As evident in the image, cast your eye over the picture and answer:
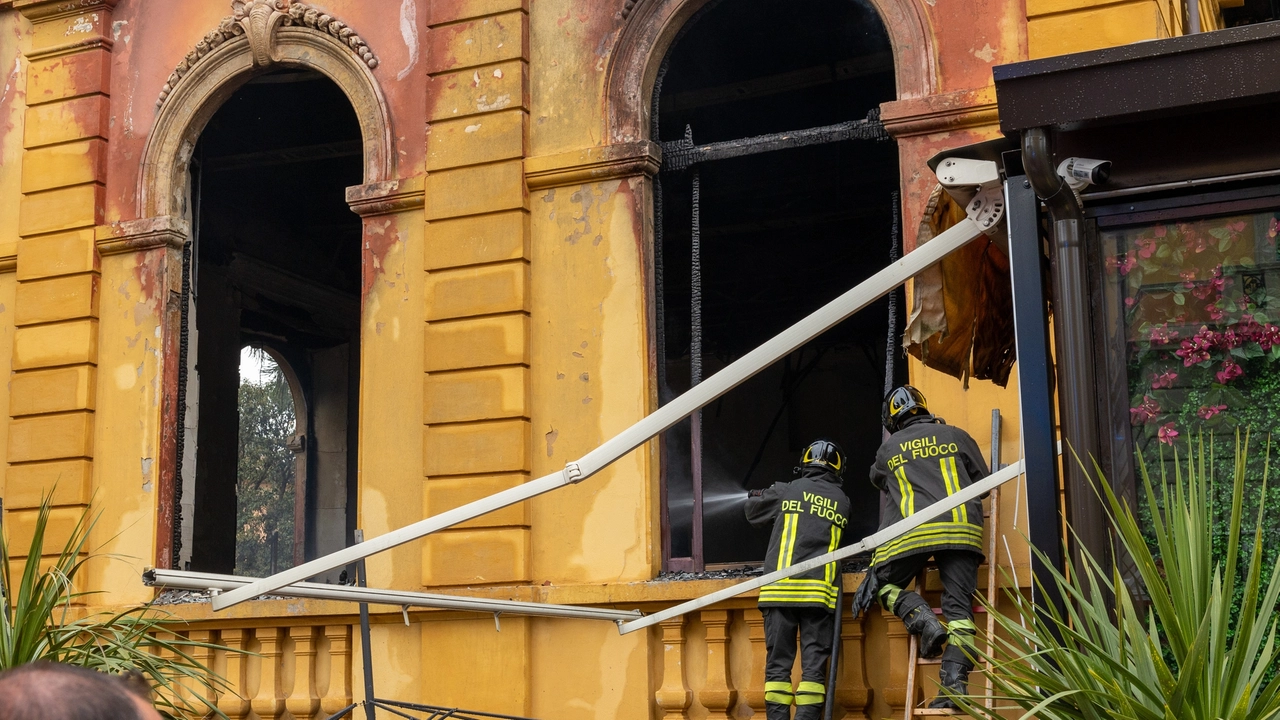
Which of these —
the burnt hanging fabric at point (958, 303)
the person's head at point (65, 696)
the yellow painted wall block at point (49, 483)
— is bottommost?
the person's head at point (65, 696)

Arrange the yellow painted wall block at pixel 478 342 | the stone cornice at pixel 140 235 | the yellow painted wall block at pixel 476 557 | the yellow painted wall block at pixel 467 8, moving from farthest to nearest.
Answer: the stone cornice at pixel 140 235, the yellow painted wall block at pixel 467 8, the yellow painted wall block at pixel 478 342, the yellow painted wall block at pixel 476 557

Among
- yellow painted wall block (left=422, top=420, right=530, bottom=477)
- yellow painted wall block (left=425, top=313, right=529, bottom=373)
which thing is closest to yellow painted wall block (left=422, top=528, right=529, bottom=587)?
yellow painted wall block (left=422, top=420, right=530, bottom=477)

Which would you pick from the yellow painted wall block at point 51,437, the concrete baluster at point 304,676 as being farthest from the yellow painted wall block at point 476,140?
the yellow painted wall block at point 51,437

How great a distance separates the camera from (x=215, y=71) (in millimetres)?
10711

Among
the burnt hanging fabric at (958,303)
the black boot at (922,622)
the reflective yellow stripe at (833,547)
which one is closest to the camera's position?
the burnt hanging fabric at (958,303)

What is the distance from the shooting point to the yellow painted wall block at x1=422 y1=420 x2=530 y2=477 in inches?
356

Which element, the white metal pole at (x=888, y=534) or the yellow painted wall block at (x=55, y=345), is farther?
the yellow painted wall block at (x=55, y=345)

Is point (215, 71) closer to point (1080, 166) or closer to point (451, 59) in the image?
point (451, 59)

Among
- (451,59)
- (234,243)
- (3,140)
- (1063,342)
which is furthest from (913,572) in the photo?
(234,243)

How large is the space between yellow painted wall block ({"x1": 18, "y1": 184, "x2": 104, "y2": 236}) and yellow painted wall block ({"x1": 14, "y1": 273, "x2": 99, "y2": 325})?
41cm

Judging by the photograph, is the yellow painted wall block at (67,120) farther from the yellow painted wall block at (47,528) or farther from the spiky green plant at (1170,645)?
the spiky green plant at (1170,645)

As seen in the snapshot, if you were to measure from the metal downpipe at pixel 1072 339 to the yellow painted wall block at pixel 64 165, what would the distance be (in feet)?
27.0

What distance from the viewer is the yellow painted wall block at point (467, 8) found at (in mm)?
9602

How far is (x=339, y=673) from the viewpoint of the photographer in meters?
9.27
